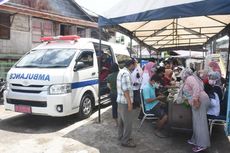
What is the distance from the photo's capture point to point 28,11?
46.4 ft

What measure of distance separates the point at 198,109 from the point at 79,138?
8.21ft

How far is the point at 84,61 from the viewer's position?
7.38 m

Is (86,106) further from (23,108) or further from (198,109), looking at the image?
(198,109)

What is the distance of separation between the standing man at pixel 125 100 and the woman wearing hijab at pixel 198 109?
107 centimetres

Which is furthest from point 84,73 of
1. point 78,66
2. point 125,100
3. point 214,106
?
point 214,106

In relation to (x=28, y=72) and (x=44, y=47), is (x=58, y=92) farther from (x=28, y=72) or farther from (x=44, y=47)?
(x=44, y=47)

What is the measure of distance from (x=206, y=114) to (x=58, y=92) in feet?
10.5

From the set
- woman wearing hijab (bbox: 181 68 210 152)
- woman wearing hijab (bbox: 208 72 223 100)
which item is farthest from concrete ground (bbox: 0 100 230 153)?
woman wearing hijab (bbox: 208 72 223 100)

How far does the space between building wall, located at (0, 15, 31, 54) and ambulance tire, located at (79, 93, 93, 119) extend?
875cm

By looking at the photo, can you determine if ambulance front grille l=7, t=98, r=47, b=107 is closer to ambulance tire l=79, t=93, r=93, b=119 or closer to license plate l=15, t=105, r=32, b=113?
license plate l=15, t=105, r=32, b=113

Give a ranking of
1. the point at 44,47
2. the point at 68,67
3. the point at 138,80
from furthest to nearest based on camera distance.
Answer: the point at 138,80, the point at 44,47, the point at 68,67

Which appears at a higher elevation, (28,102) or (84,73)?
(84,73)

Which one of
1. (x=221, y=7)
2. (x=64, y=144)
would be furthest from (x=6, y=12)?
(x=221, y=7)

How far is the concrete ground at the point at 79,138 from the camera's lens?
5.12 metres
